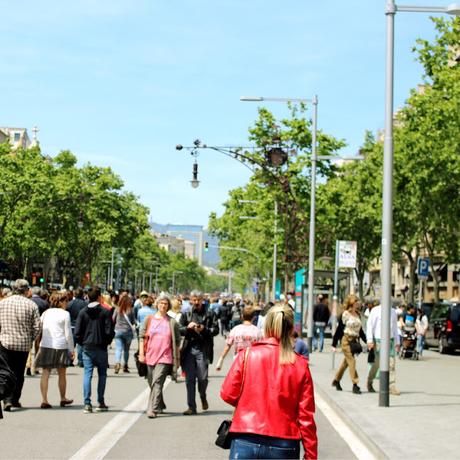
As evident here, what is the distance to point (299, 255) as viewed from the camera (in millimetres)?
43750

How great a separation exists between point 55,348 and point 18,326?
1045 millimetres

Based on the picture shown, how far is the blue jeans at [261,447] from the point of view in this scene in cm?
579

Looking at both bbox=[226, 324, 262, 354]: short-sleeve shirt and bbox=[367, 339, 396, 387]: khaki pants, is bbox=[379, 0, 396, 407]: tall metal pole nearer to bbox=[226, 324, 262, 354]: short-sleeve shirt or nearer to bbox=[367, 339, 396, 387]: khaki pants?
bbox=[367, 339, 396, 387]: khaki pants

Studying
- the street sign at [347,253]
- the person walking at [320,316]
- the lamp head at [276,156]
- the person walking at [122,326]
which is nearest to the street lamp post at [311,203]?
the person walking at [320,316]

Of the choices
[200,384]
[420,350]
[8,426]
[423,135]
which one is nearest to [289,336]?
[8,426]

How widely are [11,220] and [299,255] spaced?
26776mm

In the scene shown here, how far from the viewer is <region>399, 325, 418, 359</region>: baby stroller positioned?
33500 millimetres

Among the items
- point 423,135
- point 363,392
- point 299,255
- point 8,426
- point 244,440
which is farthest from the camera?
point 299,255

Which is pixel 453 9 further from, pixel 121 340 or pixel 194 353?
pixel 121 340

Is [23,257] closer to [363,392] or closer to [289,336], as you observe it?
[363,392]

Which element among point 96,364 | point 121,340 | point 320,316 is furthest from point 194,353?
point 320,316

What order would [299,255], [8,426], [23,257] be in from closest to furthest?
[8,426] < [299,255] < [23,257]

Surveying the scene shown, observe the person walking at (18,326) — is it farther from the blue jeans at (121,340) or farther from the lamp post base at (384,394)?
the blue jeans at (121,340)

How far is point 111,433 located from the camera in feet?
40.1
